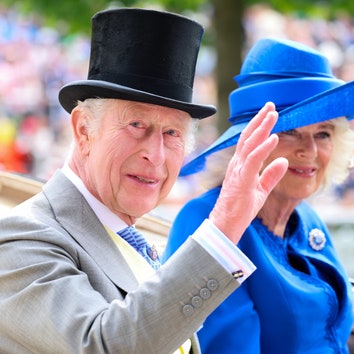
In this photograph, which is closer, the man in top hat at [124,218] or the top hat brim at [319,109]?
the man in top hat at [124,218]

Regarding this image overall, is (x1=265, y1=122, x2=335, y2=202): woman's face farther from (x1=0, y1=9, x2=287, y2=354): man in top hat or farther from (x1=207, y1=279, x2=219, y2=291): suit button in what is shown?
(x1=207, y1=279, x2=219, y2=291): suit button

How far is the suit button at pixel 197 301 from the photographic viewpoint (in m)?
1.72

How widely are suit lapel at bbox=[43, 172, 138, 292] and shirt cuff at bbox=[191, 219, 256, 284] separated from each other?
0.33 metres

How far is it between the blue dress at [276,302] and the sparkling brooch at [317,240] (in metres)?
0.08

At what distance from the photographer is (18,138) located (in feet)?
46.4

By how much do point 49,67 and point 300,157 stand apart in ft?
44.1

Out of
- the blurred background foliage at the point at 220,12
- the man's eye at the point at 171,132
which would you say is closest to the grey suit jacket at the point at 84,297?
the man's eye at the point at 171,132

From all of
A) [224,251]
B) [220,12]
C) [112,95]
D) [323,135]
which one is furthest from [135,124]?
[220,12]

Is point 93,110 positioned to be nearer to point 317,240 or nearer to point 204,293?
point 204,293

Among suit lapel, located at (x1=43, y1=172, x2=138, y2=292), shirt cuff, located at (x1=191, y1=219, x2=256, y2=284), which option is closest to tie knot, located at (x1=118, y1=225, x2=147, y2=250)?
suit lapel, located at (x1=43, y1=172, x2=138, y2=292)

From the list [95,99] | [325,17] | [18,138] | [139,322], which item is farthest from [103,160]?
[18,138]

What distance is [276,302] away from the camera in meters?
2.83

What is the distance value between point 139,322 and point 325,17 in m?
7.60

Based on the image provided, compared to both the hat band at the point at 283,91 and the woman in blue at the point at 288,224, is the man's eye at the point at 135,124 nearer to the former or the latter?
the woman in blue at the point at 288,224
